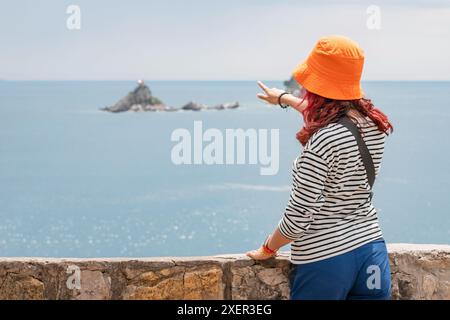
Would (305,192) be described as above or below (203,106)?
below

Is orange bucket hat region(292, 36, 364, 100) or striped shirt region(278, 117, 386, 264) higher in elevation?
orange bucket hat region(292, 36, 364, 100)

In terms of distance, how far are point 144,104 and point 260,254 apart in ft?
58.9

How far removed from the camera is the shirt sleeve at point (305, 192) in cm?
195

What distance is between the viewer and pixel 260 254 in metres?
2.53

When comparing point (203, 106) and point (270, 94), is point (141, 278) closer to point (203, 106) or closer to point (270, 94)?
point (270, 94)

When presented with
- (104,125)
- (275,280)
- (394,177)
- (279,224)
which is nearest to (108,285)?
(275,280)

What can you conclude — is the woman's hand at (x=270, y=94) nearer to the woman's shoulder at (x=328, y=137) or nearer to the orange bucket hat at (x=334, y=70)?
the orange bucket hat at (x=334, y=70)

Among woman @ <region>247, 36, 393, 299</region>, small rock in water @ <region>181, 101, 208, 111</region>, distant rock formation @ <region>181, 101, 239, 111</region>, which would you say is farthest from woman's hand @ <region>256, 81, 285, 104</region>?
small rock in water @ <region>181, 101, 208, 111</region>

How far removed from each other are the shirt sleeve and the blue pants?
12 centimetres

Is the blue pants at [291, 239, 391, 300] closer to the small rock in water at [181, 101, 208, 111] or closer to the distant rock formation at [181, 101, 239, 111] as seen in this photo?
the distant rock formation at [181, 101, 239, 111]

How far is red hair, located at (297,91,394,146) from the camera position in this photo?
197cm

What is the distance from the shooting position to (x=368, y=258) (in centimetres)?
204

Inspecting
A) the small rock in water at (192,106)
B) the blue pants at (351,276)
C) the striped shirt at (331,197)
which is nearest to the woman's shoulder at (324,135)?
the striped shirt at (331,197)

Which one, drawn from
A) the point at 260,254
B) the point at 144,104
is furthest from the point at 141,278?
the point at 144,104
